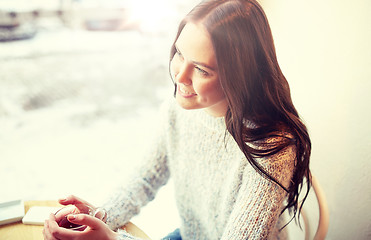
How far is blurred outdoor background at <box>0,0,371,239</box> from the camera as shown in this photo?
3.14ft

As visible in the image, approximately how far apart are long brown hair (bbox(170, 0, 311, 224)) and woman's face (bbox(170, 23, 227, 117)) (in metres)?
0.02

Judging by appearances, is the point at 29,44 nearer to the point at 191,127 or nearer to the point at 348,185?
the point at 191,127

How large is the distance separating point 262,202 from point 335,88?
→ 1.59 ft

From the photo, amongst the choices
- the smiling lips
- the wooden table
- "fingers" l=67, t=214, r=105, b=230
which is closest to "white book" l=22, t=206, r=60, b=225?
the wooden table

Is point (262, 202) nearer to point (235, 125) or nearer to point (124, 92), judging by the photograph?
point (235, 125)

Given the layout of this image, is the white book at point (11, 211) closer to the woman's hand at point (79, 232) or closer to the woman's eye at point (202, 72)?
the woman's hand at point (79, 232)

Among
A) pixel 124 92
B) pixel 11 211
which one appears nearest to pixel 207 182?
pixel 11 211

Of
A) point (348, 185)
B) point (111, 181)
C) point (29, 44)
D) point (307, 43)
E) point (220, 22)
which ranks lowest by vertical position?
point (111, 181)

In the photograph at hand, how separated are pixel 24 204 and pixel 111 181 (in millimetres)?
1326

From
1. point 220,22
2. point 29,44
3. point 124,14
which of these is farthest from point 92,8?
point 220,22

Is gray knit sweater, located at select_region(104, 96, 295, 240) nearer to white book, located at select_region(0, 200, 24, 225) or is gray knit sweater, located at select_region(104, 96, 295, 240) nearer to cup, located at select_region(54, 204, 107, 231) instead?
cup, located at select_region(54, 204, 107, 231)

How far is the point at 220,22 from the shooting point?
0.66 m

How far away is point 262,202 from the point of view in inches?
28.9

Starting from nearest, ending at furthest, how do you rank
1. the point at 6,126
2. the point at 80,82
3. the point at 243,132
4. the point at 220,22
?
the point at 220,22 → the point at 243,132 → the point at 6,126 → the point at 80,82
